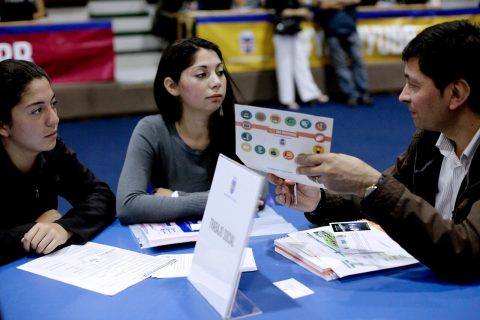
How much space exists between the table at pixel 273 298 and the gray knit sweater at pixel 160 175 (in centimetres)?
45

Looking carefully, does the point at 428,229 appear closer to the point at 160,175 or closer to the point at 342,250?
the point at 342,250

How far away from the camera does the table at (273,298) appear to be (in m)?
1.44

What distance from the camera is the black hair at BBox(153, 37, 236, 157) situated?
242 centimetres

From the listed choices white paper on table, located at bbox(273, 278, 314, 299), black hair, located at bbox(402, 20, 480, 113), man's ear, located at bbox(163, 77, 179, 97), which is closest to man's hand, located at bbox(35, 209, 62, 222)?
man's ear, located at bbox(163, 77, 179, 97)

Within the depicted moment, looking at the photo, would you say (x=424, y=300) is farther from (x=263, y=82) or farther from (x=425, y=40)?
(x=263, y=82)

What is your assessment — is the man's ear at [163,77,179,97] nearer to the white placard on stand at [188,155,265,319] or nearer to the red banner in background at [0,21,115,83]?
the white placard on stand at [188,155,265,319]

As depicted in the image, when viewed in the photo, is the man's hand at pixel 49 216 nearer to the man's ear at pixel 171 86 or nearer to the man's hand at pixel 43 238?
the man's hand at pixel 43 238

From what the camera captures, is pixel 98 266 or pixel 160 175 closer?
pixel 98 266

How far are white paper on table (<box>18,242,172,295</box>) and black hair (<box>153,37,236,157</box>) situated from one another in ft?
2.60

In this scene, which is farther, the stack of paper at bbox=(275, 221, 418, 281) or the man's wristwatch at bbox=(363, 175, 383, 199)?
the stack of paper at bbox=(275, 221, 418, 281)

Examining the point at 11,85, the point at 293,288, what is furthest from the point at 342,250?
the point at 11,85

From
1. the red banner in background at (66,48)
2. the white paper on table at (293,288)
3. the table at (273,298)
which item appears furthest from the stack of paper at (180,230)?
the red banner in background at (66,48)

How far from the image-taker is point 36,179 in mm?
2193

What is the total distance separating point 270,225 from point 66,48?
4.60 m
